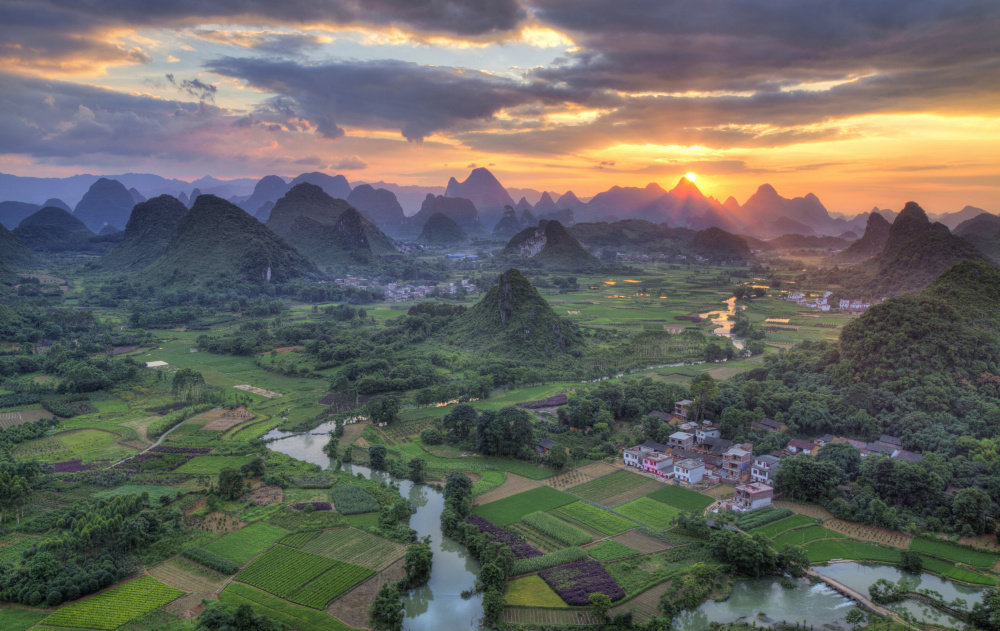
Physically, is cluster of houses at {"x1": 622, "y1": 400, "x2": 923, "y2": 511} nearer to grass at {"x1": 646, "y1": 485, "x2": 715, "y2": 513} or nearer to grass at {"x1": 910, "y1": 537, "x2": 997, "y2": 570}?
grass at {"x1": 646, "y1": 485, "x2": 715, "y2": 513}

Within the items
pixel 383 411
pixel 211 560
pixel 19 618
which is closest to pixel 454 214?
pixel 383 411

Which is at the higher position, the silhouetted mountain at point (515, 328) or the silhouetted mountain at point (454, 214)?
the silhouetted mountain at point (454, 214)

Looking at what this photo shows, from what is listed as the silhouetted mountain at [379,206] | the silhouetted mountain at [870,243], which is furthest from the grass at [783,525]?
the silhouetted mountain at [379,206]

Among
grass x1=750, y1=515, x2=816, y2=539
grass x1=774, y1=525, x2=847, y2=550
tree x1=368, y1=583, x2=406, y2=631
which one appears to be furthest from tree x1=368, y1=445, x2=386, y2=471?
grass x1=774, y1=525, x2=847, y2=550

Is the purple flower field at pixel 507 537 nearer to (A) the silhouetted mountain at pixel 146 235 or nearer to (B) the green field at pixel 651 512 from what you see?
(B) the green field at pixel 651 512

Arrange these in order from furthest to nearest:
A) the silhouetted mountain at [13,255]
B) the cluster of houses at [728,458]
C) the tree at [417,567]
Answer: the silhouetted mountain at [13,255] < the cluster of houses at [728,458] < the tree at [417,567]

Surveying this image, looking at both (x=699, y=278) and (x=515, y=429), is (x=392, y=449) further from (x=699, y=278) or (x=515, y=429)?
(x=699, y=278)

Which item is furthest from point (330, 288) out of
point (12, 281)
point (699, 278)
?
point (699, 278)
